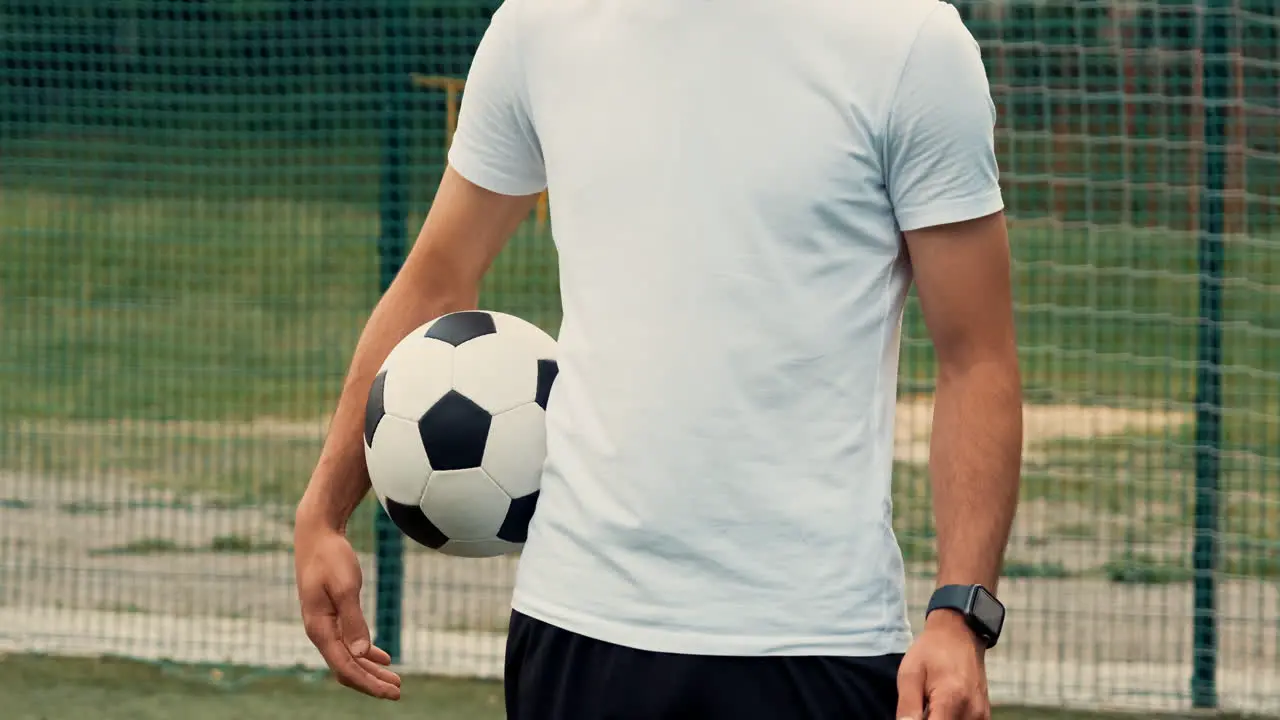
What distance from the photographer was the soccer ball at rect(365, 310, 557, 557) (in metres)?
2.17

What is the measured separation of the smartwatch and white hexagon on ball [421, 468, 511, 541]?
0.54 meters

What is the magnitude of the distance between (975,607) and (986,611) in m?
0.01

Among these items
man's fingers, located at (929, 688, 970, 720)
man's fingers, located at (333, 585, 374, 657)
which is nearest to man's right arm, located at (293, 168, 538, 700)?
man's fingers, located at (333, 585, 374, 657)

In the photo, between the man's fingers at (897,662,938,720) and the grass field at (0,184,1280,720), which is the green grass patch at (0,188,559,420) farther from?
the man's fingers at (897,662,938,720)

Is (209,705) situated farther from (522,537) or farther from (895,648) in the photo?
(895,648)

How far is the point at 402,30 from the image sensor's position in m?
5.81

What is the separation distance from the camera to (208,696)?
17.8 ft

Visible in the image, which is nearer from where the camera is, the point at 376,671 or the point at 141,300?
the point at 376,671

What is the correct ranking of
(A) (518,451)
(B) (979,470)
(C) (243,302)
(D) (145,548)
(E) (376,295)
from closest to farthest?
(B) (979,470)
(A) (518,451)
(E) (376,295)
(D) (145,548)
(C) (243,302)

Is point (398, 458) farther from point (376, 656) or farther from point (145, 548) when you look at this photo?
point (145, 548)

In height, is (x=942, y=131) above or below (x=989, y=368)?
above

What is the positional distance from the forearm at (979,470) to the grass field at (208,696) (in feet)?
11.4

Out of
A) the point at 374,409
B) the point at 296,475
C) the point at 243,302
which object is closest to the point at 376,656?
the point at 374,409

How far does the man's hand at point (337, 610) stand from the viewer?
2123 millimetres
